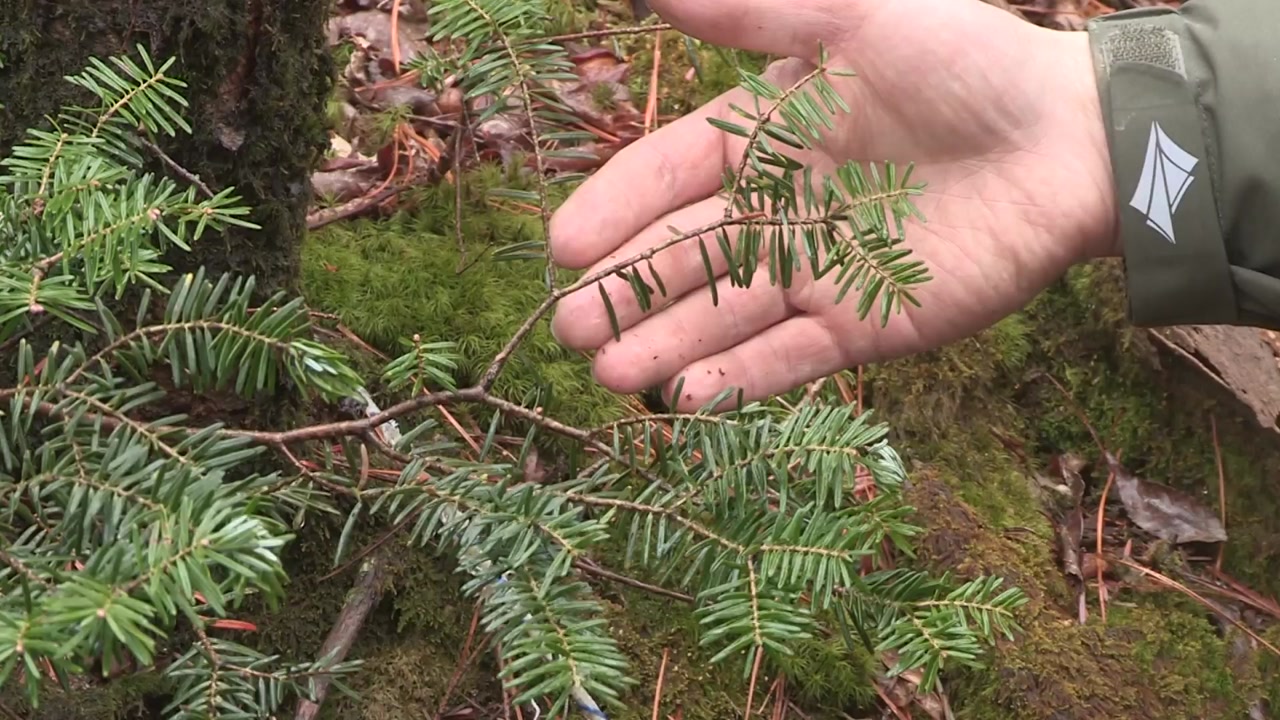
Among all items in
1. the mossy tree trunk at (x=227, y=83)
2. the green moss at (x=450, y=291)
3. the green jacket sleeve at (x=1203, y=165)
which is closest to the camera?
the mossy tree trunk at (x=227, y=83)

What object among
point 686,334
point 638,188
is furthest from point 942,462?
point 638,188

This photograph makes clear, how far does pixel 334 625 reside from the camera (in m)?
1.58

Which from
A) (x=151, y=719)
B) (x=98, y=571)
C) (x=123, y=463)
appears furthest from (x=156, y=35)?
(x=151, y=719)

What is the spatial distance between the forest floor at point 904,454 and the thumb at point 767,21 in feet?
0.32

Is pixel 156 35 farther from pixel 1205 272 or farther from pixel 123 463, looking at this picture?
pixel 1205 272

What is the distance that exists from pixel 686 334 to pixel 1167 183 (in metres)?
0.94

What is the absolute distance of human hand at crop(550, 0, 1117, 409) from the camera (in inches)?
63.6

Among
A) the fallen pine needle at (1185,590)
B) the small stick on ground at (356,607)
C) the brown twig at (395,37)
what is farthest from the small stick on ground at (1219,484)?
the brown twig at (395,37)

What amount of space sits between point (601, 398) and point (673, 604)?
463mm

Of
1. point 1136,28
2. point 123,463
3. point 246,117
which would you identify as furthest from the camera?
point 1136,28

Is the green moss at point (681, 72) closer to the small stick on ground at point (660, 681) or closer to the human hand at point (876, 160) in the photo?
the human hand at point (876, 160)

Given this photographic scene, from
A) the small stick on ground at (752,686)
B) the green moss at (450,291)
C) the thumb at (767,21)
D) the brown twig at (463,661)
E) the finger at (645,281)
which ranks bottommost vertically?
the small stick on ground at (752,686)

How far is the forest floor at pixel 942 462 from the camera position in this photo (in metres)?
1.69

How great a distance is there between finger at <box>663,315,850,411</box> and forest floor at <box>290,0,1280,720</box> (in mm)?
352
